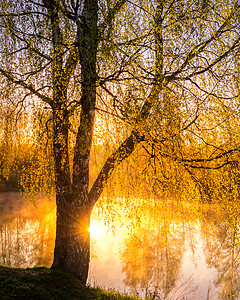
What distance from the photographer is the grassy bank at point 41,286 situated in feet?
14.3

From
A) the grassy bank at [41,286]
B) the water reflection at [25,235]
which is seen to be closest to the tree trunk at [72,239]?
the grassy bank at [41,286]

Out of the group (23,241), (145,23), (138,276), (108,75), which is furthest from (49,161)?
(23,241)

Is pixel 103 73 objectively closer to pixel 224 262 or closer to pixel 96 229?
pixel 224 262

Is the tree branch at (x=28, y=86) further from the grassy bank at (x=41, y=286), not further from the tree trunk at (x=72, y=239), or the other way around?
the grassy bank at (x=41, y=286)

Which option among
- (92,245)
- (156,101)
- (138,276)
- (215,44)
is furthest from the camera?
(92,245)

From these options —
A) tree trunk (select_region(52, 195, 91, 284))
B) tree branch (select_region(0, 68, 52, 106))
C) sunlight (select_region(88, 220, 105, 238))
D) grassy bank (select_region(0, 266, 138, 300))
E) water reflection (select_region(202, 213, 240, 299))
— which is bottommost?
water reflection (select_region(202, 213, 240, 299))

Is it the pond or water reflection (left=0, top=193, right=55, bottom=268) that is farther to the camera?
water reflection (left=0, top=193, right=55, bottom=268)

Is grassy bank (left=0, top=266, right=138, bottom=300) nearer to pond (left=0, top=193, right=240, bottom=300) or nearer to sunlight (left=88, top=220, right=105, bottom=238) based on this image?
pond (left=0, top=193, right=240, bottom=300)

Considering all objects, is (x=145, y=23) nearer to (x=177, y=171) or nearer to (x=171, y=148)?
(x=171, y=148)

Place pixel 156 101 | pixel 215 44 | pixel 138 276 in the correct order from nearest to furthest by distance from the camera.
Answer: pixel 156 101 < pixel 215 44 < pixel 138 276

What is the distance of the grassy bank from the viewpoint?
435 cm

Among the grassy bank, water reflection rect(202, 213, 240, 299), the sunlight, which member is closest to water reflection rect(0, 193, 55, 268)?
the sunlight

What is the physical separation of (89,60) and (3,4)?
2360 mm

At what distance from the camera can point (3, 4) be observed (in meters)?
5.53
